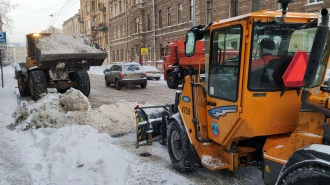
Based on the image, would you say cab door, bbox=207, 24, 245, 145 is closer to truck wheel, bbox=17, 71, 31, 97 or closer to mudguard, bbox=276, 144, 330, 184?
mudguard, bbox=276, 144, 330, 184

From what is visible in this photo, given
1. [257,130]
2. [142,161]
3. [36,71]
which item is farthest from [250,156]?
[36,71]

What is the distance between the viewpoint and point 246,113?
3.43 m

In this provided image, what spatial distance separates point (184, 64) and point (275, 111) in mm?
14090

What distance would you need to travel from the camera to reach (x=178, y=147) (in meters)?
5.10

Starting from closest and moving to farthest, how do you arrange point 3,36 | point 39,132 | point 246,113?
point 246,113 < point 39,132 < point 3,36

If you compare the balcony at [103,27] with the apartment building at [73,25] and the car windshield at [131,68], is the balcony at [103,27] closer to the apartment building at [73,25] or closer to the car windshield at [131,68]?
the apartment building at [73,25]

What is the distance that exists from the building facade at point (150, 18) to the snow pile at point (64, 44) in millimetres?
6756

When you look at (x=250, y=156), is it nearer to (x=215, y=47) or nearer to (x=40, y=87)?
(x=215, y=47)

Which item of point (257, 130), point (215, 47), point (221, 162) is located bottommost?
point (221, 162)

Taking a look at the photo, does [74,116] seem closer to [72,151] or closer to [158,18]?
[72,151]

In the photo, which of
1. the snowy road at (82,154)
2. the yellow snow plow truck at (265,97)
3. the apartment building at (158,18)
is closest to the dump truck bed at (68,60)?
the snowy road at (82,154)

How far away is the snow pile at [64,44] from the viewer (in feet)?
37.9

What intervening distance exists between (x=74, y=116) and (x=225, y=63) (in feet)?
16.6

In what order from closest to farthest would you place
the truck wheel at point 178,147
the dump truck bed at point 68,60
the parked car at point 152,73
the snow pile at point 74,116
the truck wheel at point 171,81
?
the truck wheel at point 178,147, the snow pile at point 74,116, the dump truck bed at point 68,60, the truck wheel at point 171,81, the parked car at point 152,73
